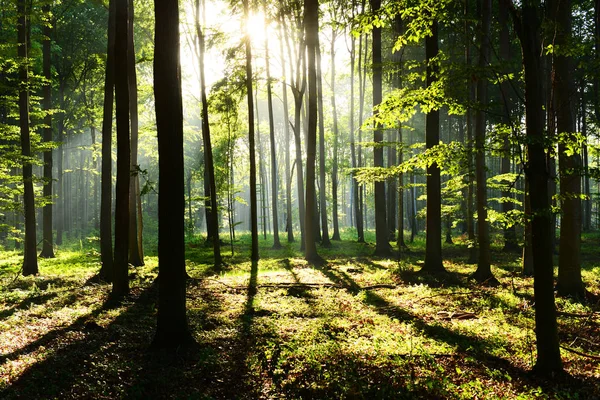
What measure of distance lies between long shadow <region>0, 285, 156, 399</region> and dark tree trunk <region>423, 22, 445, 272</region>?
343 inches

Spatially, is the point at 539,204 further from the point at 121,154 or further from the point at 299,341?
the point at 121,154

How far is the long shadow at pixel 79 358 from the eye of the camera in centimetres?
465

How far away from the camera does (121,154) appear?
922cm

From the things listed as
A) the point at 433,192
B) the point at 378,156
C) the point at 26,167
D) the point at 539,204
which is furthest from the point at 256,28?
the point at 539,204

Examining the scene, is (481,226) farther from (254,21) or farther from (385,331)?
(254,21)

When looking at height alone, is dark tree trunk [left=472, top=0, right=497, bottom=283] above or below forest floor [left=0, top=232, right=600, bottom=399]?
above

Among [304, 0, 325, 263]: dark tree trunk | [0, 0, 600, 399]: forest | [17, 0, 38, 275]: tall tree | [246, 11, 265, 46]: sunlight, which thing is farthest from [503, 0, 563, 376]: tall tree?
[17, 0, 38, 275]: tall tree

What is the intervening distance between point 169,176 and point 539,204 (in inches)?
213

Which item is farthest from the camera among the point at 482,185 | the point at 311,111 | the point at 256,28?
the point at 256,28

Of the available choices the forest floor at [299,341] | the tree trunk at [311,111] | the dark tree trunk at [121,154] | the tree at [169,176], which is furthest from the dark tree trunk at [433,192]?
the dark tree trunk at [121,154]

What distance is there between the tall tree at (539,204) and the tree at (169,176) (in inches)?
198

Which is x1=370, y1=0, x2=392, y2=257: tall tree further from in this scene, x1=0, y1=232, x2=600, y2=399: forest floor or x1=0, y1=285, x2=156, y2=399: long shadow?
x1=0, y1=285, x2=156, y2=399: long shadow

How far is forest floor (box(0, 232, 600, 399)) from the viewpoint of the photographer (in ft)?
16.1

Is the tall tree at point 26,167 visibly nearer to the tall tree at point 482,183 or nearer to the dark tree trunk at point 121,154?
the dark tree trunk at point 121,154
